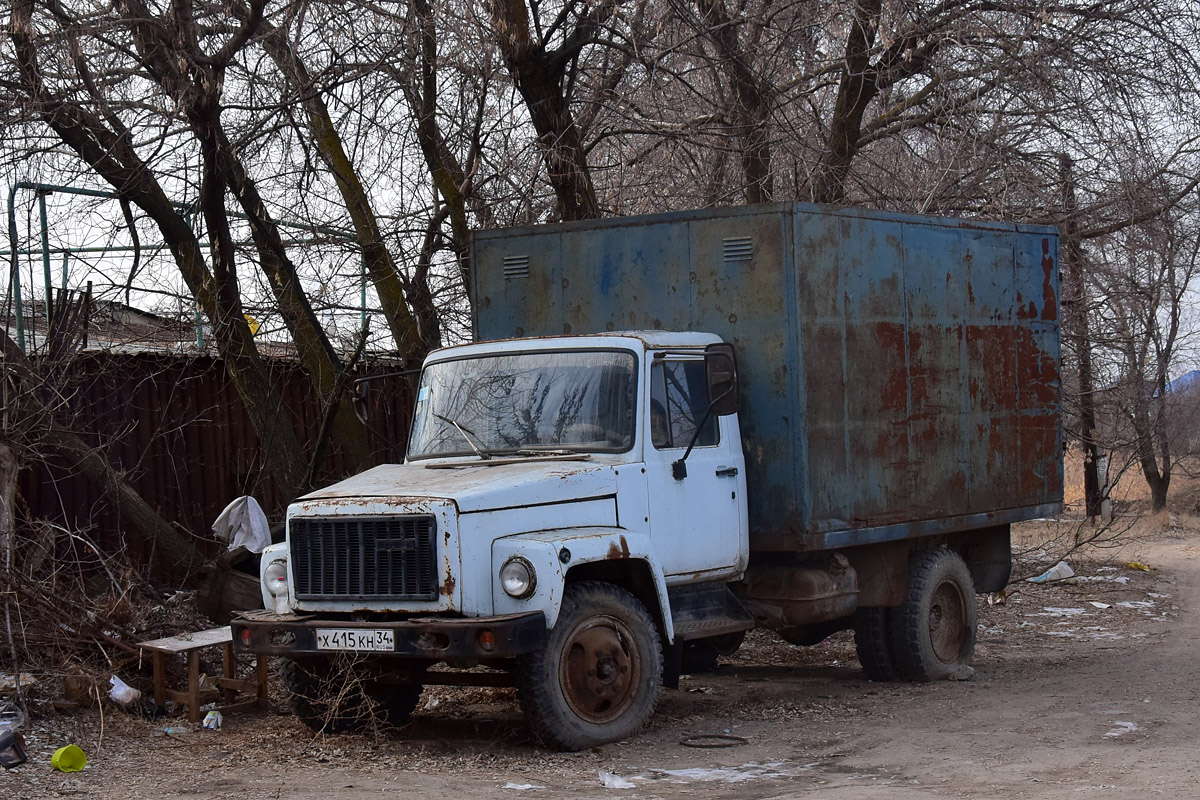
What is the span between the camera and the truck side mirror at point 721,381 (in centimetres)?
771

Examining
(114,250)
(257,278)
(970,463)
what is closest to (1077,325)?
(970,463)

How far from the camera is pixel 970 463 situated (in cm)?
987

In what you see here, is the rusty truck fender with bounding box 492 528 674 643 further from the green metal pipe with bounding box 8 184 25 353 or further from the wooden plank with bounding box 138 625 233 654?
the green metal pipe with bounding box 8 184 25 353

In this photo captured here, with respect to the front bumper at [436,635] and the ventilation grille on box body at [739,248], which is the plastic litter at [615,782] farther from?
the ventilation grille on box body at [739,248]

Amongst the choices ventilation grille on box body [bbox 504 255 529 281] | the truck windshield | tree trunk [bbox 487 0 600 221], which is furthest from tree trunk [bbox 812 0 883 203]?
the truck windshield

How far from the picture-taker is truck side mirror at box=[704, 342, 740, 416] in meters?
7.71

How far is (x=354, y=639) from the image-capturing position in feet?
22.8

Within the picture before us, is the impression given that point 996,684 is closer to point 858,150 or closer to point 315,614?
point 315,614

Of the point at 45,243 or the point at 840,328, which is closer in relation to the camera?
the point at 840,328

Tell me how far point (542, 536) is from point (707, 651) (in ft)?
11.3

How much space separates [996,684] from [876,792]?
3.88 metres

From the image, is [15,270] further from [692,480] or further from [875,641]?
[875,641]

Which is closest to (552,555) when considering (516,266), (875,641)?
(516,266)

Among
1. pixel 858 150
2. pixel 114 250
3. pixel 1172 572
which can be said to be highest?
pixel 858 150
